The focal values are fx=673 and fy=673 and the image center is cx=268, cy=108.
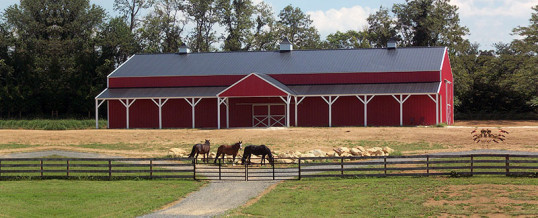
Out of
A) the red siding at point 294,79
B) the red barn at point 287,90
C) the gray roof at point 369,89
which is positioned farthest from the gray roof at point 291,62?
the gray roof at point 369,89

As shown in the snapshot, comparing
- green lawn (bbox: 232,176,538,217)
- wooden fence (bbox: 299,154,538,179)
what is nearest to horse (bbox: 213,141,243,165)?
wooden fence (bbox: 299,154,538,179)

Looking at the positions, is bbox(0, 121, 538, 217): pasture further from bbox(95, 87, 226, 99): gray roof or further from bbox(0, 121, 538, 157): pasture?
bbox(95, 87, 226, 99): gray roof

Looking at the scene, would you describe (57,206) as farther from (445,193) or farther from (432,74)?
(432,74)

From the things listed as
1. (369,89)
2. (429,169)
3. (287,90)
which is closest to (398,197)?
(429,169)

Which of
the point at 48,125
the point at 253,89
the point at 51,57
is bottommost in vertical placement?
the point at 48,125

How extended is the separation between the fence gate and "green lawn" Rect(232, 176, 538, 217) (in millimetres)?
1215

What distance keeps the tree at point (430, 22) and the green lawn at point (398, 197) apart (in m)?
46.6

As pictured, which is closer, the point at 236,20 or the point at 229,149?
the point at 229,149

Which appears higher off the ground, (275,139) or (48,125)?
(48,125)

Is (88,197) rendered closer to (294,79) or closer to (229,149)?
(229,149)

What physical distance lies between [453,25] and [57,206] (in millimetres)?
57545

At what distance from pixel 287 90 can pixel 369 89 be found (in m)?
6.16

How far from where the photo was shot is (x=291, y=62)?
5684 cm

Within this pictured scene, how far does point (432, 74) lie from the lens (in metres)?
51.9
